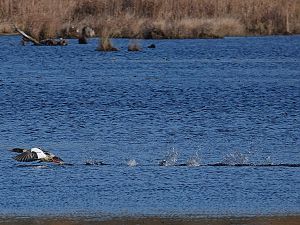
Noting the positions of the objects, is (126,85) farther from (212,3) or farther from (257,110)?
(212,3)

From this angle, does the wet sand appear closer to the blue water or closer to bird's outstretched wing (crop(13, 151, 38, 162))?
the blue water

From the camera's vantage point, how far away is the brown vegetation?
51.8m

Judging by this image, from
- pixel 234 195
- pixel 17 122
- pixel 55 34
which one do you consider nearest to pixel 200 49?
pixel 55 34

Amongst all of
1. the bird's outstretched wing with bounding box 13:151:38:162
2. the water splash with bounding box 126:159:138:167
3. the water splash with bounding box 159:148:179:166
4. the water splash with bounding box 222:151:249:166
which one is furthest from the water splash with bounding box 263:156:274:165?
the bird's outstretched wing with bounding box 13:151:38:162

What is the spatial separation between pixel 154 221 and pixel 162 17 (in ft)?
136

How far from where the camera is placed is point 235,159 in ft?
50.8

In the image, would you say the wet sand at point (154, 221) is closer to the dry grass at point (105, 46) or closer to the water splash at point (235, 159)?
the water splash at point (235, 159)

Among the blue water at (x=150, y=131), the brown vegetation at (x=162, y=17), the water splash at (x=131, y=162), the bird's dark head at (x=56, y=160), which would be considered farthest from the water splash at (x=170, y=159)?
the brown vegetation at (x=162, y=17)

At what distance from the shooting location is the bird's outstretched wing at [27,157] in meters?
14.9

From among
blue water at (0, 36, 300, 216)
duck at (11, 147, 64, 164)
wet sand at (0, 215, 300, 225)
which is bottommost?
blue water at (0, 36, 300, 216)

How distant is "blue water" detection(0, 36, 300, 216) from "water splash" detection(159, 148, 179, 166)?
0.10m

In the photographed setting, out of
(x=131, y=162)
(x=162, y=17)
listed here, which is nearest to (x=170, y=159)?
(x=131, y=162)

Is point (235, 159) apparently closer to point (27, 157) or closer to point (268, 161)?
point (268, 161)

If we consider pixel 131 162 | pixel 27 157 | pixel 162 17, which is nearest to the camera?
pixel 27 157
